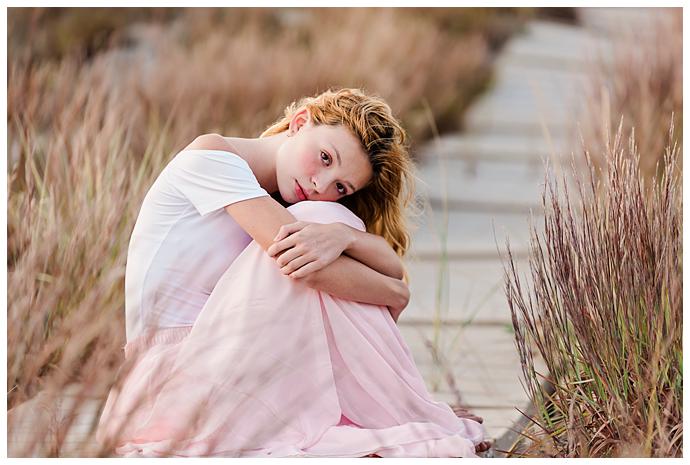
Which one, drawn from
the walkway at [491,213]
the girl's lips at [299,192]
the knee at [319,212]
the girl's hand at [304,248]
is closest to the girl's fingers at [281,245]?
the girl's hand at [304,248]

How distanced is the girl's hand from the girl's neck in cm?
26

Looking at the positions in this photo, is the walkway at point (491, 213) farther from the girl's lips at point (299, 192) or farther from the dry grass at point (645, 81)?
the girl's lips at point (299, 192)

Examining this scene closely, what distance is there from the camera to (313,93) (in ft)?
21.0

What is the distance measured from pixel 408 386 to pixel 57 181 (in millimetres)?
1439

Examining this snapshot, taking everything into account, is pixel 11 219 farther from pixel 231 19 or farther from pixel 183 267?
pixel 231 19

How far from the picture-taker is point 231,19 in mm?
8445

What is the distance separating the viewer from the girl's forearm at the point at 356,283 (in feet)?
7.22

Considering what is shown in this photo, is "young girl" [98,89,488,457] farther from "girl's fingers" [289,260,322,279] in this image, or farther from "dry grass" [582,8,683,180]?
"dry grass" [582,8,683,180]

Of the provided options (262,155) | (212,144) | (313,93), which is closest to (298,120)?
(262,155)

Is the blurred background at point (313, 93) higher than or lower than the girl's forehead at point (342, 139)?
lower

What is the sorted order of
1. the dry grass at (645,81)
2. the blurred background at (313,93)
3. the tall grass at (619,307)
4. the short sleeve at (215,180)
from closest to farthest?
the tall grass at (619,307)
the short sleeve at (215,180)
the blurred background at (313,93)
the dry grass at (645,81)

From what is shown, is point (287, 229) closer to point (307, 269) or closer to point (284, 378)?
point (307, 269)

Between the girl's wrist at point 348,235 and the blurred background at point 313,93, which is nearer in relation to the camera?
the girl's wrist at point 348,235
